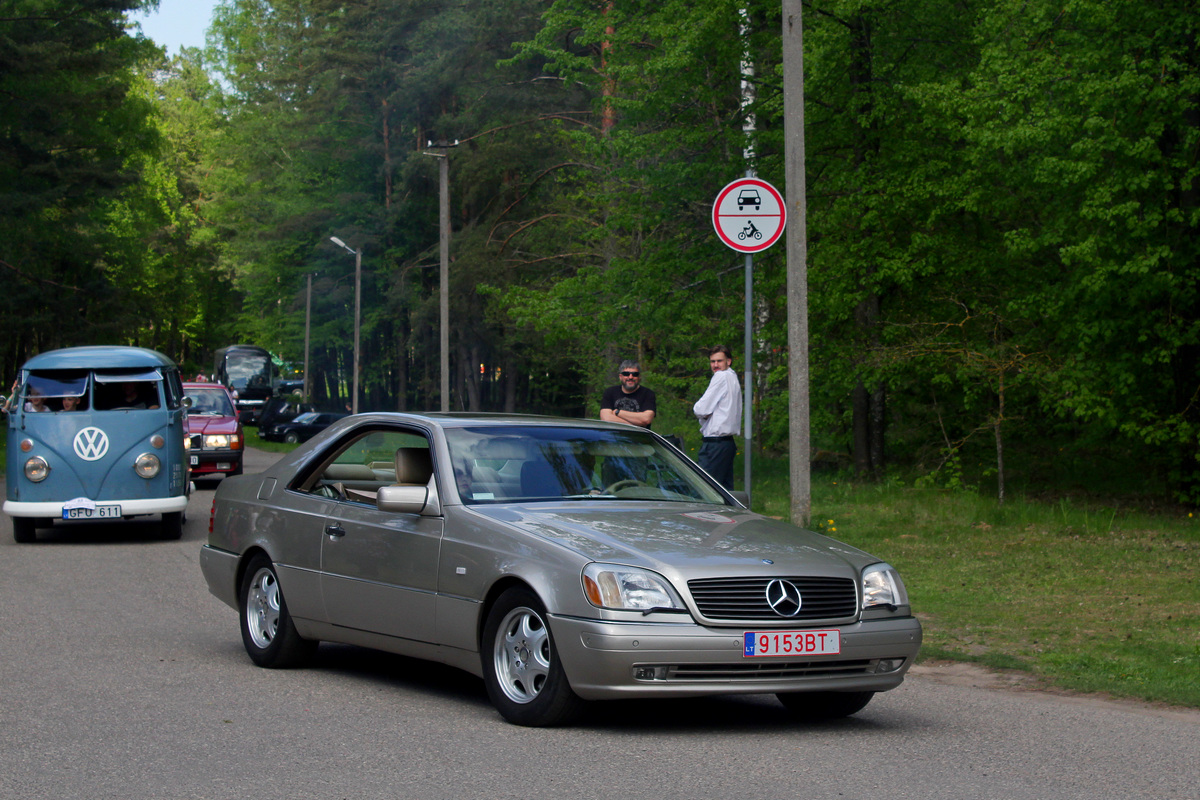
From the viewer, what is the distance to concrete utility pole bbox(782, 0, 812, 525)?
1478 centimetres

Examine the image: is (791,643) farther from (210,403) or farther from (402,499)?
(210,403)

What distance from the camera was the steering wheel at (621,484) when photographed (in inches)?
307

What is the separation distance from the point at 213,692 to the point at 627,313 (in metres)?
19.5

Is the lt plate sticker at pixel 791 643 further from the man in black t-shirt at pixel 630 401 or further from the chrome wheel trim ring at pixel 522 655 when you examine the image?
the man in black t-shirt at pixel 630 401

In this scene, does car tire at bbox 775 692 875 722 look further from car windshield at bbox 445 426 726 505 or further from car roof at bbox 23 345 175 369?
car roof at bbox 23 345 175 369

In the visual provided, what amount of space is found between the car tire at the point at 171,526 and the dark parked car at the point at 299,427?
35.9m

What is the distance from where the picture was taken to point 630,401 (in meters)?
14.7

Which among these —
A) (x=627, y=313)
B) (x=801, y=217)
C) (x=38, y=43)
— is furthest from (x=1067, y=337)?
(x=38, y=43)

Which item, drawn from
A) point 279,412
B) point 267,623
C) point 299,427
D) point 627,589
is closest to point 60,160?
point 299,427

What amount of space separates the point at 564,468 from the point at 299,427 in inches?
1888

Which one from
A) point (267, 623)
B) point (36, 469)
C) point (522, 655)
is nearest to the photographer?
point (522, 655)

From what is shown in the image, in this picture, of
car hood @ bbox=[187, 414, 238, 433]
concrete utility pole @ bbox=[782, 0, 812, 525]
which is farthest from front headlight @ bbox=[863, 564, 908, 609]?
car hood @ bbox=[187, 414, 238, 433]

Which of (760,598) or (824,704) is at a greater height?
(760,598)

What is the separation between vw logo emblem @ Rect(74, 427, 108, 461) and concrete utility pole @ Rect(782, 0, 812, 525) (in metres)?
8.06
